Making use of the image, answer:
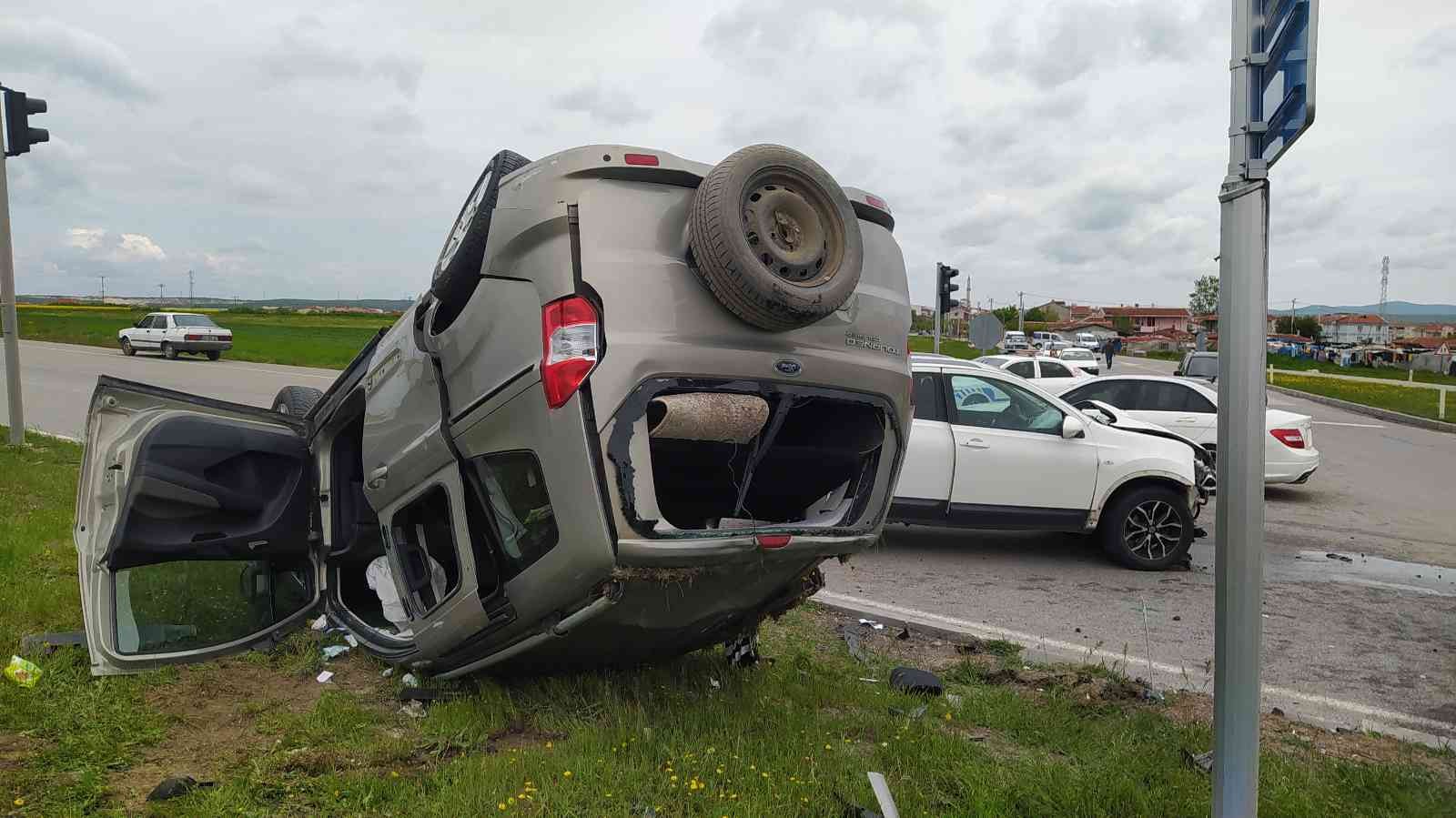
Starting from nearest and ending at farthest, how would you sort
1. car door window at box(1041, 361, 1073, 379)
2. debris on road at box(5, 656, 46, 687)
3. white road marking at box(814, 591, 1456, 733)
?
1. debris on road at box(5, 656, 46, 687)
2. white road marking at box(814, 591, 1456, 733)
3. car door window at box(1041, 361, 1073, 379)

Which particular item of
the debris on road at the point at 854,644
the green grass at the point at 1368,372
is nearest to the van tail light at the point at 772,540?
the debris on road at the point at 854,644

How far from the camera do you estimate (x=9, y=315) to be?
11.0m

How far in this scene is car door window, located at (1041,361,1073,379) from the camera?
19.6 meters

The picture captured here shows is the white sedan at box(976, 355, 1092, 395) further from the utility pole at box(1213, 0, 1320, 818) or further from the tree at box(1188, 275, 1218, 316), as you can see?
the tree at box(1188, 275, 1218, 316)

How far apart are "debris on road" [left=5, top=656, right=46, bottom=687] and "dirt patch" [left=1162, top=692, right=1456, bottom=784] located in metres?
4.79

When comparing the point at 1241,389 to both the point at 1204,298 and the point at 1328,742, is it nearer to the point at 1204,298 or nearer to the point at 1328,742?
the point at 1328,742

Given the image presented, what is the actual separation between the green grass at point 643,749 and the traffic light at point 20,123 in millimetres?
8318

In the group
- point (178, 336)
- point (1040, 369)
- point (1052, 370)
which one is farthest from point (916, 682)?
point (178, 336)

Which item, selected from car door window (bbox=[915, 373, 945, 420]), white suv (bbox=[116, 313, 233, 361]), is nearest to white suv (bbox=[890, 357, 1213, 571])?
car door window (bbox=[915, 373, 945, 420])

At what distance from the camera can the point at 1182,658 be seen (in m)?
5.55

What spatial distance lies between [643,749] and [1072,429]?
555cm

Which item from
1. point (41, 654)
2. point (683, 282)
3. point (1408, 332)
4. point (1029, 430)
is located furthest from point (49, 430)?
point (1408, 332)

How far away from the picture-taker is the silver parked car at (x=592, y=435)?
3129mm

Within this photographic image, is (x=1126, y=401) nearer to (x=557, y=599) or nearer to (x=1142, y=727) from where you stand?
(x=1142, y=727)
